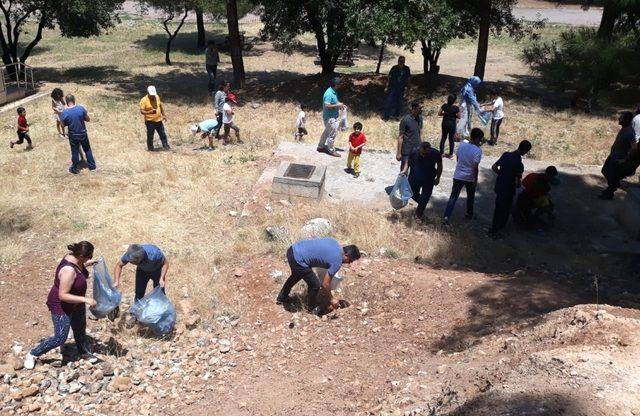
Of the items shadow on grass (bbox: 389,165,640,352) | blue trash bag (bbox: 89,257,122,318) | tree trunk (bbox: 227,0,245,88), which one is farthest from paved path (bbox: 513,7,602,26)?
blue trash bag (bbox: 89,257,122,318)

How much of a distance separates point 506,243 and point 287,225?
129 inches

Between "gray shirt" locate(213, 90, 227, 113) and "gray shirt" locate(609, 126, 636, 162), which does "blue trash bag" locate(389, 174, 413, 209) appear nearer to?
"gray shirt" locate(609, 126, 636, 162)

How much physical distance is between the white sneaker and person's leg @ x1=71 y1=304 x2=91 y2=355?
40cm

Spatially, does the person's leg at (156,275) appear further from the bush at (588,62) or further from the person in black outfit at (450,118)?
the bush at (588,62)

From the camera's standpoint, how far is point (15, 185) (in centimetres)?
1031

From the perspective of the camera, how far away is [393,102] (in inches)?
582

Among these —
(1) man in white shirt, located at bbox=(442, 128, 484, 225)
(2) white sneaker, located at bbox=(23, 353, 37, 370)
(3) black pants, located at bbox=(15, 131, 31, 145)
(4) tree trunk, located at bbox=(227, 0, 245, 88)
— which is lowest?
(2) white sneaker, located at bbox=(23, 353, 37, 370)

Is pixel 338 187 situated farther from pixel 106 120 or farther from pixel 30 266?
pixel 106 120

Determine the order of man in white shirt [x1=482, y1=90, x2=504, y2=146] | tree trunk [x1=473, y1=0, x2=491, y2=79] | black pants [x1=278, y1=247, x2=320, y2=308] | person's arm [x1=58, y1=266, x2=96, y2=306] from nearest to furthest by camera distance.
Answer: person's arm [x1=58, y1=266, x2=96, y2=306] < black pants [x1=278, y1=247, x2=320, y2=308] < man in white shirt [x1=482, y1=90, x2=504, y2=146] < tree trunk [x1=473, y1=0, x2=491, y2=79]

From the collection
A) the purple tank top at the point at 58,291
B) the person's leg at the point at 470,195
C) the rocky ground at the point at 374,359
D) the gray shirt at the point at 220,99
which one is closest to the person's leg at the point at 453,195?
the person's leg at the point at 470,195

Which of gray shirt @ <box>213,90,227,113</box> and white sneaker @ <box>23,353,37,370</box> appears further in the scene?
gray shirt @ <box>213,90,227,113</box>

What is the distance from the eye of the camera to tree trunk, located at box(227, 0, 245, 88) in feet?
55.6

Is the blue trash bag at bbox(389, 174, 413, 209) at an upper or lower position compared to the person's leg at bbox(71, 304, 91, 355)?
upper

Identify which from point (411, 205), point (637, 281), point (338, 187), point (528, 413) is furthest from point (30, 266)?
point (637, 281)
